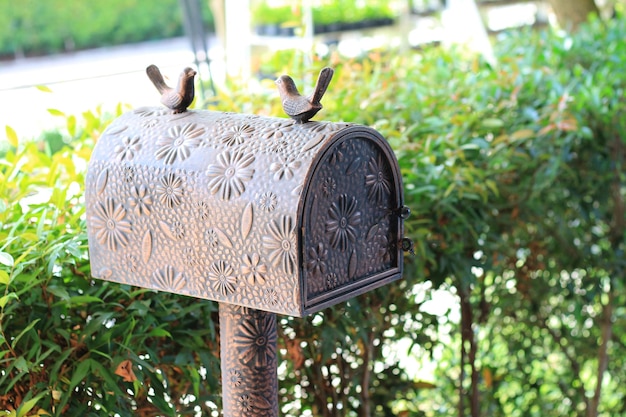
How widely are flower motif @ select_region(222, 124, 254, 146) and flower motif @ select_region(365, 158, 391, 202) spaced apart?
6.7 inches

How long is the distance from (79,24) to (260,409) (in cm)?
1255

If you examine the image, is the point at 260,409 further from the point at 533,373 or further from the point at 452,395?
the point at 533,373

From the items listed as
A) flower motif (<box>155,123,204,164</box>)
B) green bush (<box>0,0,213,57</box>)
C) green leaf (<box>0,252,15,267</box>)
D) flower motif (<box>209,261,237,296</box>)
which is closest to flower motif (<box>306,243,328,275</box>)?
flower motif (<box>209,261,237,296</box>)

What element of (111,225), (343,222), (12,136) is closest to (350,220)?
(343,222)

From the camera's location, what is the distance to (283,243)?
972mm

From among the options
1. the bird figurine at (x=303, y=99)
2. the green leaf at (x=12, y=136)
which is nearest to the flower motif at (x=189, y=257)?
the bird figurine at (x=303, y=99)

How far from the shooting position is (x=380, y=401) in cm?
182

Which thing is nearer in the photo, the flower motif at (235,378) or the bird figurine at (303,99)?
the bird figurine at (303,99)

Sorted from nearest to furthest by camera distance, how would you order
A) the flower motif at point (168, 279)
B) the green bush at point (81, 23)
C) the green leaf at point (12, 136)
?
the flower motif at point (168, 279) < the green leaf at point (12, 136) < the green bush at point (81, 23)

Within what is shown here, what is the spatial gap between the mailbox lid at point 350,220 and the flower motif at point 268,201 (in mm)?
38

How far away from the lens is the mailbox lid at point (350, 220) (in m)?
0.99

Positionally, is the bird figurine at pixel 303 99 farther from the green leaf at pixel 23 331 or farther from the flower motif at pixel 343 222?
the green leaf at pixel 23 331

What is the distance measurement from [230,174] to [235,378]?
1.06ft

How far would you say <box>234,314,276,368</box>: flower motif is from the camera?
1144 mm
